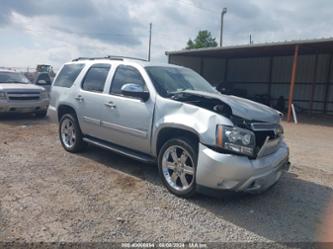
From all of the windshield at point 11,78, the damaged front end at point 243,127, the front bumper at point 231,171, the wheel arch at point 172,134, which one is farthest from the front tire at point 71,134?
the windshield at point 11,78

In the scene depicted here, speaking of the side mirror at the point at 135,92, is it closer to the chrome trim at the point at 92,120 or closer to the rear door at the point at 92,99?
the rear door at the point at 92,99

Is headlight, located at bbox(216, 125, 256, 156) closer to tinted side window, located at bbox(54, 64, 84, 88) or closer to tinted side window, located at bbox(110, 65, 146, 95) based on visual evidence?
tinted side window, located at bbox(110, 65, 146, 95)

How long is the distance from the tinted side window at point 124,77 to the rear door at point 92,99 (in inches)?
8.9

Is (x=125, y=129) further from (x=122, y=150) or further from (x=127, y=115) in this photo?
(x=122, y=150)

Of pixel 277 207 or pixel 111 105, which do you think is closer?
pixel 277 207

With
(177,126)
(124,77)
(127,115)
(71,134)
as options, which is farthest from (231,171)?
(71,134)

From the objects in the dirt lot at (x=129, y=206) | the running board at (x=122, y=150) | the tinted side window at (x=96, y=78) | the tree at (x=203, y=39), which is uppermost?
the tree at (x=203, y=39)

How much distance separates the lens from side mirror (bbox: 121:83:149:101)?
463 cm

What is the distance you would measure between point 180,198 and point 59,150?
353cm

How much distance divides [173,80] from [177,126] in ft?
3.88

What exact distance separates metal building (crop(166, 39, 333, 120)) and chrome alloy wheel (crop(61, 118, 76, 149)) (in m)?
11.2

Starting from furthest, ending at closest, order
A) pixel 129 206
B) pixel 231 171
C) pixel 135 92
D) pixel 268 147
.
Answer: pixel 135 92 → pixel 268 147 → pixel 129 206 → pixel 231 171

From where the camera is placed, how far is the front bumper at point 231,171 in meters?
3.76

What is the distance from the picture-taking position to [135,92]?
15.2 feet
